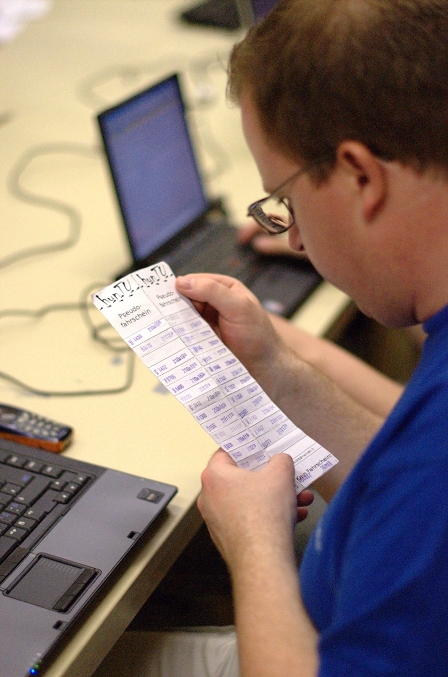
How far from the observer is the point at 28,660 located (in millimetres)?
636

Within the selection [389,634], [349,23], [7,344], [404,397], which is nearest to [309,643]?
[389,634]

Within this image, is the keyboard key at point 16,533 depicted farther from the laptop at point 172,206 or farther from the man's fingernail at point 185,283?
the laptop at point 172,206

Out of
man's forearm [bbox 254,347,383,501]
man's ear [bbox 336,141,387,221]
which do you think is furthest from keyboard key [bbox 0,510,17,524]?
man's ear [bbox 336,141,387,221]

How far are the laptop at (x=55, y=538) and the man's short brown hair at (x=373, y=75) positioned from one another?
1.38 feet

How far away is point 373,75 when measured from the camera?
58cm

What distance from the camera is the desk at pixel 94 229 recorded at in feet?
2.79

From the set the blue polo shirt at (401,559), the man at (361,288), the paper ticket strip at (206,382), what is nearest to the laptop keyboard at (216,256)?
the paper ticket strip at (206,382)

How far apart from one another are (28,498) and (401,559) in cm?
42

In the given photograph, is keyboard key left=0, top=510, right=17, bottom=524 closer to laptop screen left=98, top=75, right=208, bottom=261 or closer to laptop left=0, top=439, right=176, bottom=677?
laptop left=0, top=439, right=176, bottom=677

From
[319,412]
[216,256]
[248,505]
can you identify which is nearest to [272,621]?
[248,505]

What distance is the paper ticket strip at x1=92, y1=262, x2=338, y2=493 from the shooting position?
0.77 metres

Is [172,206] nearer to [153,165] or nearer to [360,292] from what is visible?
[153,165]

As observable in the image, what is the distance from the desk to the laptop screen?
11 cm

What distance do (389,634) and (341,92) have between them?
16.6 inches
